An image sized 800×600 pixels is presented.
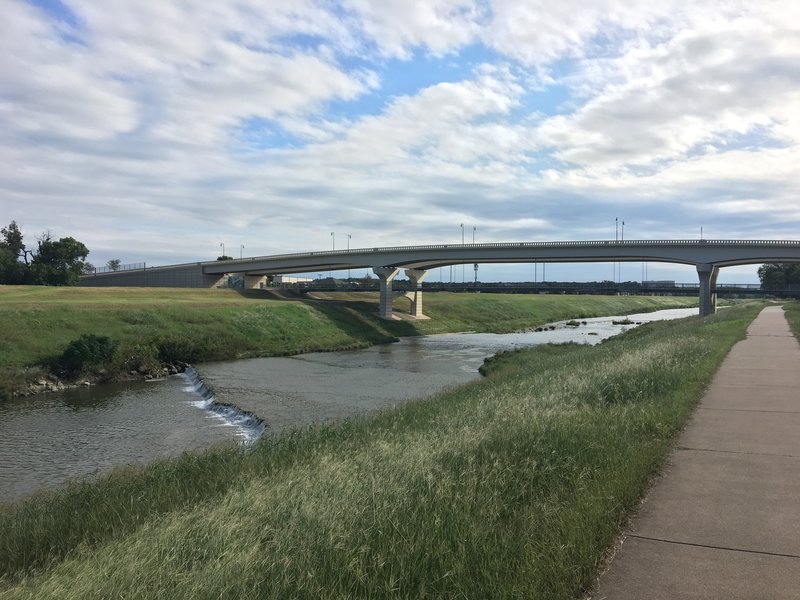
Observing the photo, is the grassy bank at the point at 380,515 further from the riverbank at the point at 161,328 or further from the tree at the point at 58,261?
the tree at the point at 58,261

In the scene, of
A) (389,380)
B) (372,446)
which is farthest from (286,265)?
→ (372,446)

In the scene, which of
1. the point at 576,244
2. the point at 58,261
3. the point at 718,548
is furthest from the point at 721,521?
the point at 58,261

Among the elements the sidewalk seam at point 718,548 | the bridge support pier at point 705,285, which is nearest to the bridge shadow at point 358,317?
the bridge support pier at point 705,285

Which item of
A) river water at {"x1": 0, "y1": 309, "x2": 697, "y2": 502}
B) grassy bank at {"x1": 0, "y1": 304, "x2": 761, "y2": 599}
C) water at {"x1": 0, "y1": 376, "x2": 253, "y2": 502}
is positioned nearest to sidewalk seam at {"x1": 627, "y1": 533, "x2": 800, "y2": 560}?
grassy bank at {"x1": 0, "y1": 304, "x2": 761, "y2": 599}

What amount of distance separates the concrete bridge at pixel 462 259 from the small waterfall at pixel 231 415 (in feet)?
169

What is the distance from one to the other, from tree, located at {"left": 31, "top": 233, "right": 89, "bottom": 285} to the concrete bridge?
20.7 metres

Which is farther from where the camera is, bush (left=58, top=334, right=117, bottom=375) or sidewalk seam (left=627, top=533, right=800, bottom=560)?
bush (left=58, top=334, right=117, bottom=375)

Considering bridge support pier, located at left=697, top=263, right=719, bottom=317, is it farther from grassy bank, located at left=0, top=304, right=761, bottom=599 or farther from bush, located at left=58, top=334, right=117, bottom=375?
grassy bank, located at left=0, top=304, right=761, bottom=599

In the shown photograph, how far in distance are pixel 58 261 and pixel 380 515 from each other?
95.4m

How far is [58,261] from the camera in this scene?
86.4 metres

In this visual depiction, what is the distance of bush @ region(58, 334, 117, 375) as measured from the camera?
33031 millimetres

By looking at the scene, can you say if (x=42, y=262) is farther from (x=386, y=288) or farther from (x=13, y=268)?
(x=386, y=288)

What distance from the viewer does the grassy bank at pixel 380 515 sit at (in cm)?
474

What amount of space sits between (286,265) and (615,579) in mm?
93854
